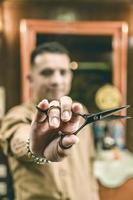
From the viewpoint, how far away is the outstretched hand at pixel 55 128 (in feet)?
1.24

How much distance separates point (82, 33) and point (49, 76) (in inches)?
26.3

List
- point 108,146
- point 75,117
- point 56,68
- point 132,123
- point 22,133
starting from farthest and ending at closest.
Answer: point 132,123 < point 108,146 < point 56,68 < point 22,133 < point 75,117

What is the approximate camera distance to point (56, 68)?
100 centimetres

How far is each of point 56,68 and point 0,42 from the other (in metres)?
0.68

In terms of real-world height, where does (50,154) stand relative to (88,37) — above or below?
below

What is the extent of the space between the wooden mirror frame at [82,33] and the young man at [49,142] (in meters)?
0.59

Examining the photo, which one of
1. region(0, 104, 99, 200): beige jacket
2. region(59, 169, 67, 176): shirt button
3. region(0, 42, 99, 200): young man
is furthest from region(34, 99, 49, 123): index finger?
region(59, 169, 67, 176): shirt button

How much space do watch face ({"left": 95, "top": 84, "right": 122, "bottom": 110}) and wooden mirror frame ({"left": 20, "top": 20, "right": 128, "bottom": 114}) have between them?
27 mm

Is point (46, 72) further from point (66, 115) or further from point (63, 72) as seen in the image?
point (66, 115)

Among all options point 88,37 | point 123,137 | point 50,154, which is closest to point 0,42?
point 88,37

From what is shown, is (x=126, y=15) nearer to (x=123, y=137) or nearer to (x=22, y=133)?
(x=123, y=137)

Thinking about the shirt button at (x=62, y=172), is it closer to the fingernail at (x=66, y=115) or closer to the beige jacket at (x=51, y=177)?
the beige jacket at (x=51, y=177)

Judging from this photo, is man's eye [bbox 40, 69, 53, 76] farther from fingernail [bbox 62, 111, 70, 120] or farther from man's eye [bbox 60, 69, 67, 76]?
fingernail [bbox 62, 111, 70, 120]

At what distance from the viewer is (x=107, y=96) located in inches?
64.5
